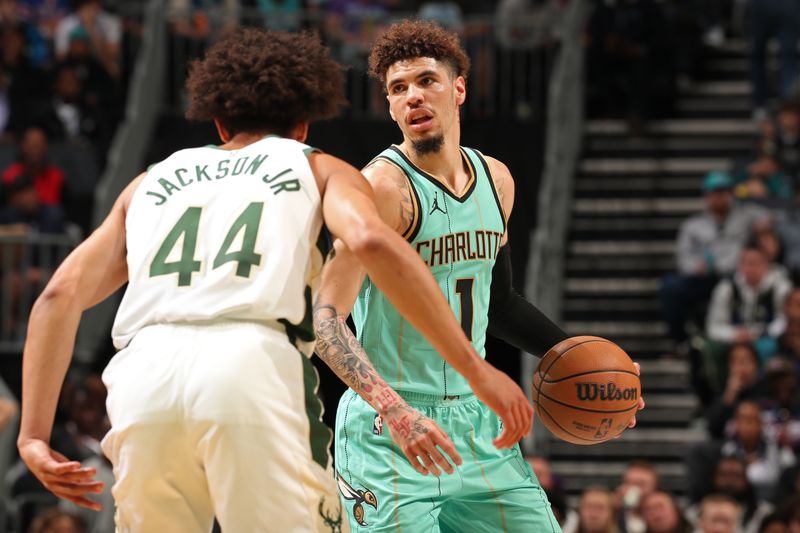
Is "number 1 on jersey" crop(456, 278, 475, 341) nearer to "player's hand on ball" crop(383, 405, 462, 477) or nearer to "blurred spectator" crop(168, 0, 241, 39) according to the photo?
"player's hand on ball" crop(383, 405, 462, 477)

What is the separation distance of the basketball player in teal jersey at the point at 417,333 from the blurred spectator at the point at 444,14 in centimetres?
892

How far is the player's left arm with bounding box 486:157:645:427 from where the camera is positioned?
533 cm

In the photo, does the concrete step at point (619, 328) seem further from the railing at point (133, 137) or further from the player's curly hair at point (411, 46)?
the player's curly hair at point (411, 46)

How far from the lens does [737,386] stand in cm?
1059

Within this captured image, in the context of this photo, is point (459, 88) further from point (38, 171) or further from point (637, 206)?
point (637, 206)

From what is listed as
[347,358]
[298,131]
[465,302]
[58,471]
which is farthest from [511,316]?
[58,471]

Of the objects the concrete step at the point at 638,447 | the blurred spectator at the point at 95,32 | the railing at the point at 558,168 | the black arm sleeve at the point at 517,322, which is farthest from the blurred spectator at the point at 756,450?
the blurred spectator at the point at 95,32

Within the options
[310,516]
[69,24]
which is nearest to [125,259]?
[310,516]

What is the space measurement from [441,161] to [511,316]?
0.69 metres

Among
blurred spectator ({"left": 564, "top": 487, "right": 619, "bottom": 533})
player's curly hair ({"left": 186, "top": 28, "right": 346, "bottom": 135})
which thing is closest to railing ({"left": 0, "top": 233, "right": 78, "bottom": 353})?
blurred spectator ({"left": 564, "top": 487, "right": 619, "bottom": 533})

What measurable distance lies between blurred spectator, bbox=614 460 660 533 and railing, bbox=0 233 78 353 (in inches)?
205

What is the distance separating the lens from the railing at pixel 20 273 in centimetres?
1196

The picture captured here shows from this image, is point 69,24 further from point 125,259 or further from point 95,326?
point 125,259

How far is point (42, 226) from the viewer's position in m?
12.4
